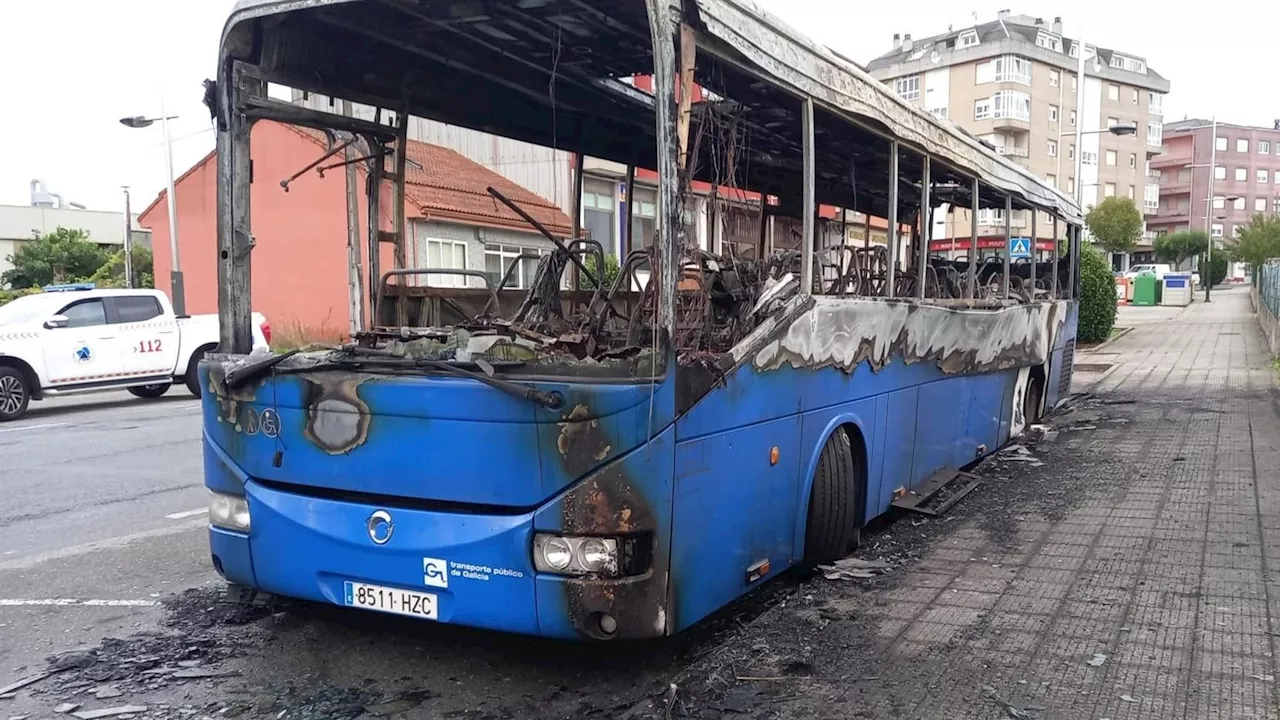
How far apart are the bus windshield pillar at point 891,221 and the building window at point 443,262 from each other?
2689mm

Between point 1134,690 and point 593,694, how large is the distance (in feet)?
7.21

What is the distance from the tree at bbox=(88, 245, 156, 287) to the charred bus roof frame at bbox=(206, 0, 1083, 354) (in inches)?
1474

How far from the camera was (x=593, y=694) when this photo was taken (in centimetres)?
384

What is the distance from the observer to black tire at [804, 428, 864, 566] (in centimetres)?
509

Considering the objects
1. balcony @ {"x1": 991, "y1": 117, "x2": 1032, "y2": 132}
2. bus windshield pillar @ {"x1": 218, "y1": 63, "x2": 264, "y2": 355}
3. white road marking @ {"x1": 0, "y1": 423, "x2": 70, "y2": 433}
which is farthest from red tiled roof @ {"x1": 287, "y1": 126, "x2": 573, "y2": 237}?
balcony @ {"x1": 991, "y1": 117, "x2": 1032, "y2": 132}

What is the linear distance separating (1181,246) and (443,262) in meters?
75.2

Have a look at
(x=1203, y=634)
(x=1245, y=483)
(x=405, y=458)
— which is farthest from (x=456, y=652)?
(x=1245, y=483)

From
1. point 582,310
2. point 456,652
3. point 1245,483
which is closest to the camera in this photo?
point 456,652

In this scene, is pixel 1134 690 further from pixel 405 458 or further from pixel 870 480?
pixel 405 458

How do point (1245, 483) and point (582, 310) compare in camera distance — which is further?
point (1245, 483)

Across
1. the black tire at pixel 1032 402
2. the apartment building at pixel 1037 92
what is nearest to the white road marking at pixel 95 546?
the black tire at pixel 1032 402

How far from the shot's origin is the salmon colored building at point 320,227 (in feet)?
19.9

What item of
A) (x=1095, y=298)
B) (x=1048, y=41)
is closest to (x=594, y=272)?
(x=1095, y=298)

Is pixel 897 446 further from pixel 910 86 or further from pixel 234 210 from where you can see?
pixel 910 86
